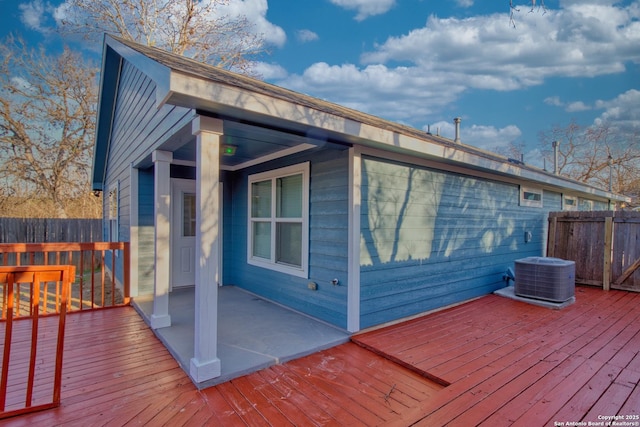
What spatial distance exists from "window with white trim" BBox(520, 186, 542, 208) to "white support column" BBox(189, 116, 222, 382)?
603 cm

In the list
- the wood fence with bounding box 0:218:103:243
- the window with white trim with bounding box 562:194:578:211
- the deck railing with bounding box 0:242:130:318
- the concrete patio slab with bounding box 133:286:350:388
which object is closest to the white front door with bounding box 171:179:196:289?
the deck railing with bounding box 0:242:130:318

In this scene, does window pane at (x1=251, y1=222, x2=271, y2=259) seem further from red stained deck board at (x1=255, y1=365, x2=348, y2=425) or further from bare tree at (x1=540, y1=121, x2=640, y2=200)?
bare tree at (x1=540, y1=121, x2=640, y2=200)

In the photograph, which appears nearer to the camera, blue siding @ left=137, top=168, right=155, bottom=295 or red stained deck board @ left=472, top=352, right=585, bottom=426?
red stained deck board @ left=472, top=352, right=585, bottom=426

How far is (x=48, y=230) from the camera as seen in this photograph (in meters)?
10.2

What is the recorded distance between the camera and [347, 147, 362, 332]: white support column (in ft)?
11.2

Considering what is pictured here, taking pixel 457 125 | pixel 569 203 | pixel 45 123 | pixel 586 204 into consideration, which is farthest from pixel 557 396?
pixel 45 123

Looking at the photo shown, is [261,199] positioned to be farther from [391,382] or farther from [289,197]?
[391,382]

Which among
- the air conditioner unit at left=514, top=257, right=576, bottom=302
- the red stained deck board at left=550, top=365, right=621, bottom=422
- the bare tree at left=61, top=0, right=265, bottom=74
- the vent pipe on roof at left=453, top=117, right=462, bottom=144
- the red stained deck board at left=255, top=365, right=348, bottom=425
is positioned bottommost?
the red stained deck board at left=255, top=365, right=348, bottom=425

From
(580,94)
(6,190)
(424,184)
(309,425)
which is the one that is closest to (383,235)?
(424,184)

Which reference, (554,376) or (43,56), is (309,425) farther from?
(43,56)

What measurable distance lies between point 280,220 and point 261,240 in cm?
71

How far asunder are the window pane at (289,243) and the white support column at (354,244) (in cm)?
100

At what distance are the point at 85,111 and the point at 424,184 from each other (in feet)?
45.1

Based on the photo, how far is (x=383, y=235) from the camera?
373cm
